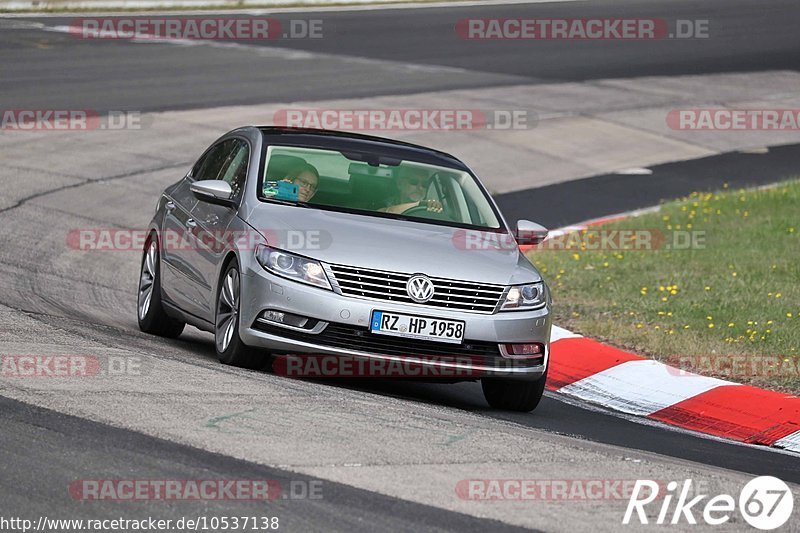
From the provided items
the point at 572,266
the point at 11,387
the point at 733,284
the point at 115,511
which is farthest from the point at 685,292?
the point at 115,511

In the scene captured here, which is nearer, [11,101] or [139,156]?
Answer: [139,156]

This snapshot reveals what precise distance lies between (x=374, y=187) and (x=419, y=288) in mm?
1420

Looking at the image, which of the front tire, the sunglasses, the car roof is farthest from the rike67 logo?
the car roof

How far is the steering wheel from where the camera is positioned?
9.46 m

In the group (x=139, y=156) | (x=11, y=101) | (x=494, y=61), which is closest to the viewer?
(x=139, y=156)

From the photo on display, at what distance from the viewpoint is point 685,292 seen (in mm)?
12609

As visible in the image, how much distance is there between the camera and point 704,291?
41.3 feet

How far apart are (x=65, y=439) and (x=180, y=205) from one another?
4.11 m

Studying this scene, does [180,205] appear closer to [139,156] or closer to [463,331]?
[463,331]
